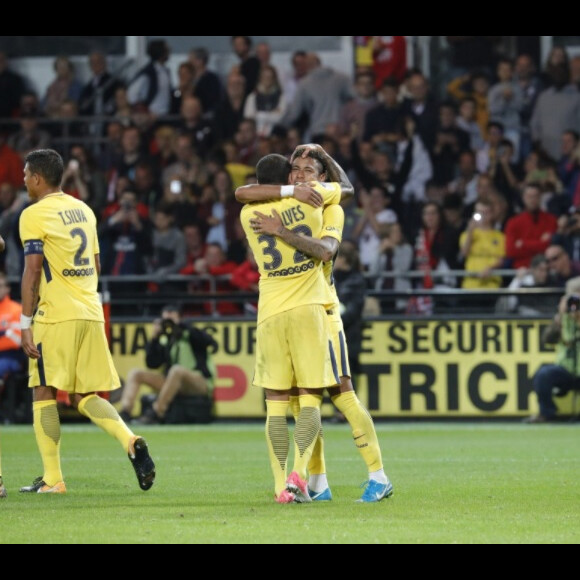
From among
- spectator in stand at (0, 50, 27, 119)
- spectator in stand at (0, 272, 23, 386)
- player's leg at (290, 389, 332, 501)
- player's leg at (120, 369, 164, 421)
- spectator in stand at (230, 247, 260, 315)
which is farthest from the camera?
spectator in stand at (0, 50, 27, 119)

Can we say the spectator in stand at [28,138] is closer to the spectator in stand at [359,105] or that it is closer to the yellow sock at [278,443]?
the spectator in stand at [359,105]

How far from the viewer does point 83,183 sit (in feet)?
66.2

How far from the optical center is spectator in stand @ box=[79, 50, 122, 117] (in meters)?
22.3

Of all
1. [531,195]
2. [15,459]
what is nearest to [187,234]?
[531,195]

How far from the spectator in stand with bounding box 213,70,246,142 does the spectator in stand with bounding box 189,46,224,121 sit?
0.20m

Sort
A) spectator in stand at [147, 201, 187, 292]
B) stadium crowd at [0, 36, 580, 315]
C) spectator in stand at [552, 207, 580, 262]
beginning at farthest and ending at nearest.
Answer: spectator in stand at [147, 201, 187, 292] → stadium crowd at [0, 36, 580, 315] → spectator in stand at [552, 207, 580, 262]

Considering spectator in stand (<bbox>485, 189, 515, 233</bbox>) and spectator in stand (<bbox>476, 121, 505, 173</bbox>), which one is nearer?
spectator in stand (<bbox>485, 189, 515, 233</bbox>)

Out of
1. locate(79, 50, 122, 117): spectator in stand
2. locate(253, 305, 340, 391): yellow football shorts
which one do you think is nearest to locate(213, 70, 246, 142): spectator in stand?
locate(79, 50, 122, 117): spectator in stand

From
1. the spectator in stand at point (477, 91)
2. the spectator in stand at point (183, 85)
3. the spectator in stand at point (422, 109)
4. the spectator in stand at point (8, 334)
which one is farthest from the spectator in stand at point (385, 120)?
the spectator in stand at point (8, 334)

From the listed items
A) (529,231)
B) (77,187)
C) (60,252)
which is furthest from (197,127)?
(60,252)

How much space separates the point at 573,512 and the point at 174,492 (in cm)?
280

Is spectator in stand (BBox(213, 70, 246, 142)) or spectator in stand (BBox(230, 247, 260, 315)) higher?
spectator in stand (BBox(213, 70, 246, 142))

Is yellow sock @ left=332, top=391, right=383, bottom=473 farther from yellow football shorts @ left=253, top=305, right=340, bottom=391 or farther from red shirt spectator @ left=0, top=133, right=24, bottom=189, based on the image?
red shirt spectator @ left=0, top=133, right=24, bottom=189
